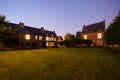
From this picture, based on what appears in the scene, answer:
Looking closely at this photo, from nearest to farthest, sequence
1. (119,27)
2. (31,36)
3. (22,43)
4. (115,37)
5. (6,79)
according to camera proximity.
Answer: (6,79)
(119,27)
(115,37)
(22,43)
(31,36)

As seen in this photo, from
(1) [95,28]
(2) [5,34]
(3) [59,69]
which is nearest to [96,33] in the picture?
(1) [95,28]

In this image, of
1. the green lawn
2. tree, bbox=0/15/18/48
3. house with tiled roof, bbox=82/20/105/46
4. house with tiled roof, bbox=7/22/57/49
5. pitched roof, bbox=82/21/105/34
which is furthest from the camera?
pitched roof, bbox=82/21/105/34

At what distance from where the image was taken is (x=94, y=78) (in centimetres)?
796

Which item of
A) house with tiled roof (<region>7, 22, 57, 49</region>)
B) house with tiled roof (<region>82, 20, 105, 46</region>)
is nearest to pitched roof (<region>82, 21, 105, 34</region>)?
house with tiled roof (<region>82, 20, 105, 46</region>)

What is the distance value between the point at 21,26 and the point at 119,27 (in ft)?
130

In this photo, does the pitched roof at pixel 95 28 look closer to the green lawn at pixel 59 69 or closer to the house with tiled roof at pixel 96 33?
the house with tiled roof at pixel 96 33

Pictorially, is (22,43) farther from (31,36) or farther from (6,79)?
(6,79)

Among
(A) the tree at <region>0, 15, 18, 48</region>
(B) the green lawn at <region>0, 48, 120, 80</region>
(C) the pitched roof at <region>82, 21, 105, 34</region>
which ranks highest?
(C) the pitched roof at <region>82, 21, 105, 34</region>

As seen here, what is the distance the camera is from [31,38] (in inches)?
2130

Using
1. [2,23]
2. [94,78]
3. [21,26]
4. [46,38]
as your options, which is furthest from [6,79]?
[46,38]

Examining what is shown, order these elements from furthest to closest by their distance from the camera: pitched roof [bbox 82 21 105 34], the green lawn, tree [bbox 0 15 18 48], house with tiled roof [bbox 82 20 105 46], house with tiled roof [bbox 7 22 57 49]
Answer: pitched roof [bbox 82 21 105 34] → house with tiled roof [bbox 82 20 105 46] → house with tiled roof [bbox 7 22 57 49] → tree [bbox 0 15 18 48] → the green lawn

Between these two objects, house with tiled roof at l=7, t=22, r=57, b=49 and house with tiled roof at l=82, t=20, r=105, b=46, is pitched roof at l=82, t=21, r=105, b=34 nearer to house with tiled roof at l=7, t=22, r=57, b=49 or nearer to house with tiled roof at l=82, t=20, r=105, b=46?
house with tiled roof at l=82, t=20, r=105, b=46

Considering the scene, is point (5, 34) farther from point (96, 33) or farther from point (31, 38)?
point (96, 33)

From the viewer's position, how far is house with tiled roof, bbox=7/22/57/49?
164 ft
